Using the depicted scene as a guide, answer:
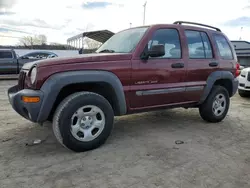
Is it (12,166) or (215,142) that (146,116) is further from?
(12,166)

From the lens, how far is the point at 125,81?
3.74 m

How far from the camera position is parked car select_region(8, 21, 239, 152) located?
3.28 m

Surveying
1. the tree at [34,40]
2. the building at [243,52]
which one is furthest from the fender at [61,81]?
the tree at [34,40]

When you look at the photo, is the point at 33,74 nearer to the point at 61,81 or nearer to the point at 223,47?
the point at 61,81

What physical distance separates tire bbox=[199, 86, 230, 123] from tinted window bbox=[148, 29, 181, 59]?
4.09ft

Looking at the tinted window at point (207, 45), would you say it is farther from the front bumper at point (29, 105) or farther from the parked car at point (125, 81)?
the front bumper at point (29, 105)

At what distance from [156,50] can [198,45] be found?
1402mm

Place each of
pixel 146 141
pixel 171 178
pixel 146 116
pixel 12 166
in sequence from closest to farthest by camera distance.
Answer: pixel 171 178
pixel 12 166
pixel 146 141
pixel 146 116

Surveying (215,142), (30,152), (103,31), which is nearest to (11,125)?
(30,152)

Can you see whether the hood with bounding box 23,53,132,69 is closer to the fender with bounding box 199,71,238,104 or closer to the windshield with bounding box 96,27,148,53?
the windshield with bounding box 96,27,148,53

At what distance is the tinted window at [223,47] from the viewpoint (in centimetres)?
511

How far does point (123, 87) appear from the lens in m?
3.74

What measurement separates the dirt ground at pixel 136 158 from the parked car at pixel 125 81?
38 cm

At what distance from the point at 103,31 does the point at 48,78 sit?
58.1ft
